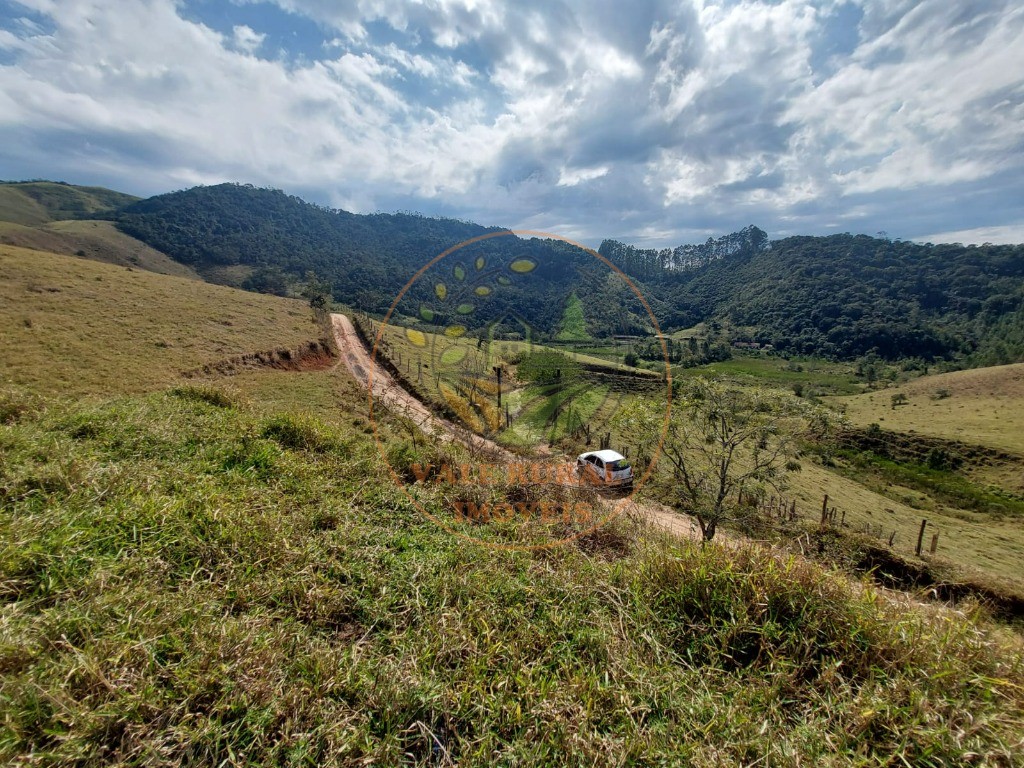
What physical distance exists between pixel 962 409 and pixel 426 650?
64.7m

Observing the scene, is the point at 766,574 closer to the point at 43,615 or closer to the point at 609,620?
the point at 609,620

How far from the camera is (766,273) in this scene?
118 m

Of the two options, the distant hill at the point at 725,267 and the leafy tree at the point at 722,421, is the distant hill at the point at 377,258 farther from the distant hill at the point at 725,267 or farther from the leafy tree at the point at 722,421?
the leafy tree at the point at 722,421

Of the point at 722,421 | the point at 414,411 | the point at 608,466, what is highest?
the point at 722,421

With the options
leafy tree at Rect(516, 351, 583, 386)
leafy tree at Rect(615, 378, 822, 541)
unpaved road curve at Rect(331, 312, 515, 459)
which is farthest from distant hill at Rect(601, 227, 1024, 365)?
leafy tree at Rect(516, 351, 583, 386)

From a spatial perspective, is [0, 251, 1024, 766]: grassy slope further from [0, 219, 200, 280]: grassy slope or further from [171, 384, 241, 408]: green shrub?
[0, 219, 200, 280]: grassy slope

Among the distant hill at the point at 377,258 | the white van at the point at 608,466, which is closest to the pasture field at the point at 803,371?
the white van at the point at 608,466

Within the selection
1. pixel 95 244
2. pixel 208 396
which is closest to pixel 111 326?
pixel 208 396

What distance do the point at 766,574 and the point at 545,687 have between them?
196 centimetres

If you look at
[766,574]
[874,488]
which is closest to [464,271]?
[766,574]

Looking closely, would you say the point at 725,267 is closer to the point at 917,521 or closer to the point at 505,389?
the point at 917,521

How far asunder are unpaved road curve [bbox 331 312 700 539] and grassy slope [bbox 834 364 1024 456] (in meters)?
27.9

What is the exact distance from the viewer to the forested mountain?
75.1 meters

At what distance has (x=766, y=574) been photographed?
306cm
